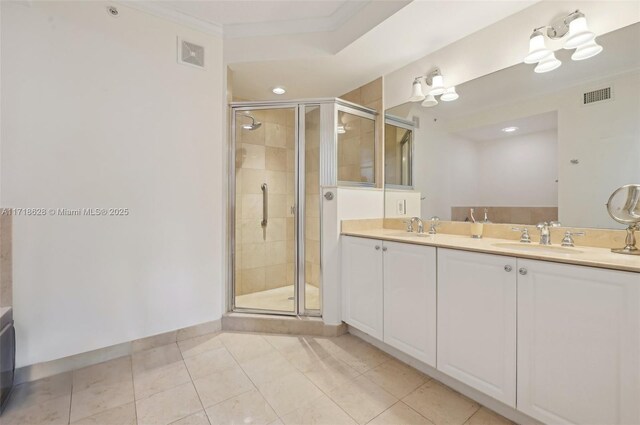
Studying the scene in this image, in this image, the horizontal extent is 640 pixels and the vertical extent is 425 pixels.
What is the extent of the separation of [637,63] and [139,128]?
10.0 feet

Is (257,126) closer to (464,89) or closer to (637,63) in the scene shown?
(464,89)

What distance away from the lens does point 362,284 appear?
2135 millimetres

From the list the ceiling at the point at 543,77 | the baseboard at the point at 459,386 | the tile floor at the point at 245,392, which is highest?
the ceiling at the point at 543,77

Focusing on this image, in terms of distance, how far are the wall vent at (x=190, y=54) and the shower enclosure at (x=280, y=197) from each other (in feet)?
1.39

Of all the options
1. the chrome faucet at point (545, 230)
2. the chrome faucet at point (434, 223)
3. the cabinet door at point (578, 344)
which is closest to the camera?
the cabinet door at point (578, 344)

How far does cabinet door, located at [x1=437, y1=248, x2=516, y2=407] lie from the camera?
1308 millimetres

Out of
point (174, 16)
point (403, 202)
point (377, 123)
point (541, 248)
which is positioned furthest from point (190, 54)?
point (541, 248)

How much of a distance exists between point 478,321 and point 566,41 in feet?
5.48

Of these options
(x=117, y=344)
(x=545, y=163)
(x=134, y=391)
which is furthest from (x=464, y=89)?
(x=117, y=344)

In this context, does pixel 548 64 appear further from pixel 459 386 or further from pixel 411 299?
pixel 459 386

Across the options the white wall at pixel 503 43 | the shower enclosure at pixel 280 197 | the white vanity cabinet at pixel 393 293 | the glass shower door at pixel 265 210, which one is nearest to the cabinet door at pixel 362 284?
the white vanity cabinet at pixel 393 293

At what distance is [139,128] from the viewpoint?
6.63 ft

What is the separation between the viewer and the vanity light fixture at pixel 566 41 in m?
1.49

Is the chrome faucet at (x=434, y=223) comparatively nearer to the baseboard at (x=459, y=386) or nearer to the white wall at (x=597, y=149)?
the white wall at (x=597, y=149)
